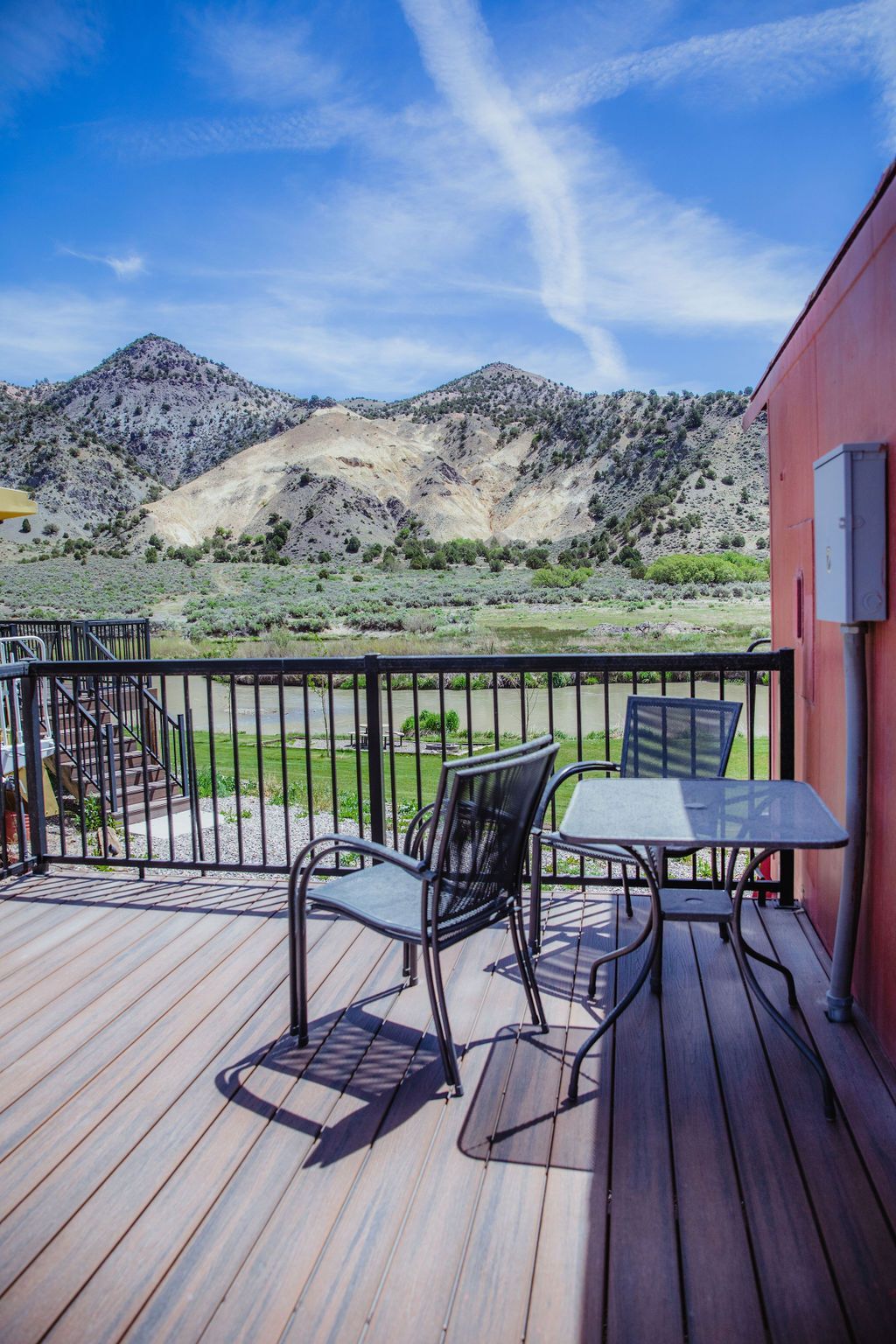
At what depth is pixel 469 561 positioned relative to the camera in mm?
52625

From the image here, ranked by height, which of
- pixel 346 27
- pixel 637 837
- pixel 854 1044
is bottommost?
pixel 854 1044

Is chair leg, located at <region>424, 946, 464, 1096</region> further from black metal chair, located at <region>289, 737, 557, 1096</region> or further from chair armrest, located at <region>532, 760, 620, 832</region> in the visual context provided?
chair armrest, located at <region>532, 760, 620, 832</region>

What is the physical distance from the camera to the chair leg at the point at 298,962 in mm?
2203

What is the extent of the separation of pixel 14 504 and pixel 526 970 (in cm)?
391

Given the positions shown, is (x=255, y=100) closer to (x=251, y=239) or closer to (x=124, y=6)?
(x=124, y=6)

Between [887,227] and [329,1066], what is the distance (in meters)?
2.43

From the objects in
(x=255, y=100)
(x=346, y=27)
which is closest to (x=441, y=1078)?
(x=346, y=27)

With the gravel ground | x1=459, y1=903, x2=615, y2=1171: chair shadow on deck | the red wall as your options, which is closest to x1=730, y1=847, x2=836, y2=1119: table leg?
the red wall

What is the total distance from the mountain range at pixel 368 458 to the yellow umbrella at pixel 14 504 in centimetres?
4040

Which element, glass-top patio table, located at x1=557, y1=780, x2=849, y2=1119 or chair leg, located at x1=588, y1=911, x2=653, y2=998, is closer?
glass-top patio table, located at x1=557, y1=780, x2=849, y2=1119

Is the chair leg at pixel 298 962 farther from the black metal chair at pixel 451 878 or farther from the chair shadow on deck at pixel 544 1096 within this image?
the chair shadow on deck at pixel 544 1096

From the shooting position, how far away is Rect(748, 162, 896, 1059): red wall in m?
2.07

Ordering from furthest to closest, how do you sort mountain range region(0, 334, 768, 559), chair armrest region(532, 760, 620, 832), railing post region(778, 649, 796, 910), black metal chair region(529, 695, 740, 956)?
mountain range region(0, 334, 768, 559) → railing post region(778, 649, 796, 910) → black metal chair region(529, 695, 740, 956) → chair armrest region(532, 760, 620, 832)

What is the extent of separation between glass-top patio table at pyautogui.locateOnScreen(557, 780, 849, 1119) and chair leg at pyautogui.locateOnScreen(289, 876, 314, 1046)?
710 mm
